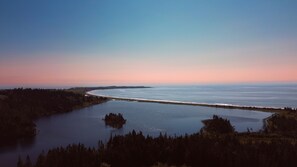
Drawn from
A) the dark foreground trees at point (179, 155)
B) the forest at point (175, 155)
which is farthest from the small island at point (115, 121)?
the dark foreground trees at point (179, 155)

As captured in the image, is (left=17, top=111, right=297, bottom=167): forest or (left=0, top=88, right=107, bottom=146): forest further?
(left=0, top=88, right=107, bottom=146): forest

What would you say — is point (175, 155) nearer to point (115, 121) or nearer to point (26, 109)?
point (115, 121)

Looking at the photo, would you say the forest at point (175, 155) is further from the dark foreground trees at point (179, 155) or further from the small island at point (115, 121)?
the small island at point (115, 121)

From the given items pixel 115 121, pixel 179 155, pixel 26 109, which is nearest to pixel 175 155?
pixel 179 155

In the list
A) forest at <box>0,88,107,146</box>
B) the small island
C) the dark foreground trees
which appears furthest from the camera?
the small island

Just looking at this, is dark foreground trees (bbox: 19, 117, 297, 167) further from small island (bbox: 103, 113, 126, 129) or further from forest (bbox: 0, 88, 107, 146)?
small island (bbox: 103, 113, 126, 129)

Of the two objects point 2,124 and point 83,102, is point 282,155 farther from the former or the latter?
point 83,102

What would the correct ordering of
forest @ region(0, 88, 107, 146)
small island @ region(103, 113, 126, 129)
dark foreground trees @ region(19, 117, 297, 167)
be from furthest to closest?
small island @ region(103, 113, 126, 129)
forest @ region(0, 88, 107, 146)
dark foreground trees @ region(19, 117, 297, 167)

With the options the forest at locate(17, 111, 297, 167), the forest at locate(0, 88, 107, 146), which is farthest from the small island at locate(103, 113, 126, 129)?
the forest at locate(17, 111, 297, 167)

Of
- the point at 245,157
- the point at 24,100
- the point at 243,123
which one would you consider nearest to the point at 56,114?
the point at 24,100
